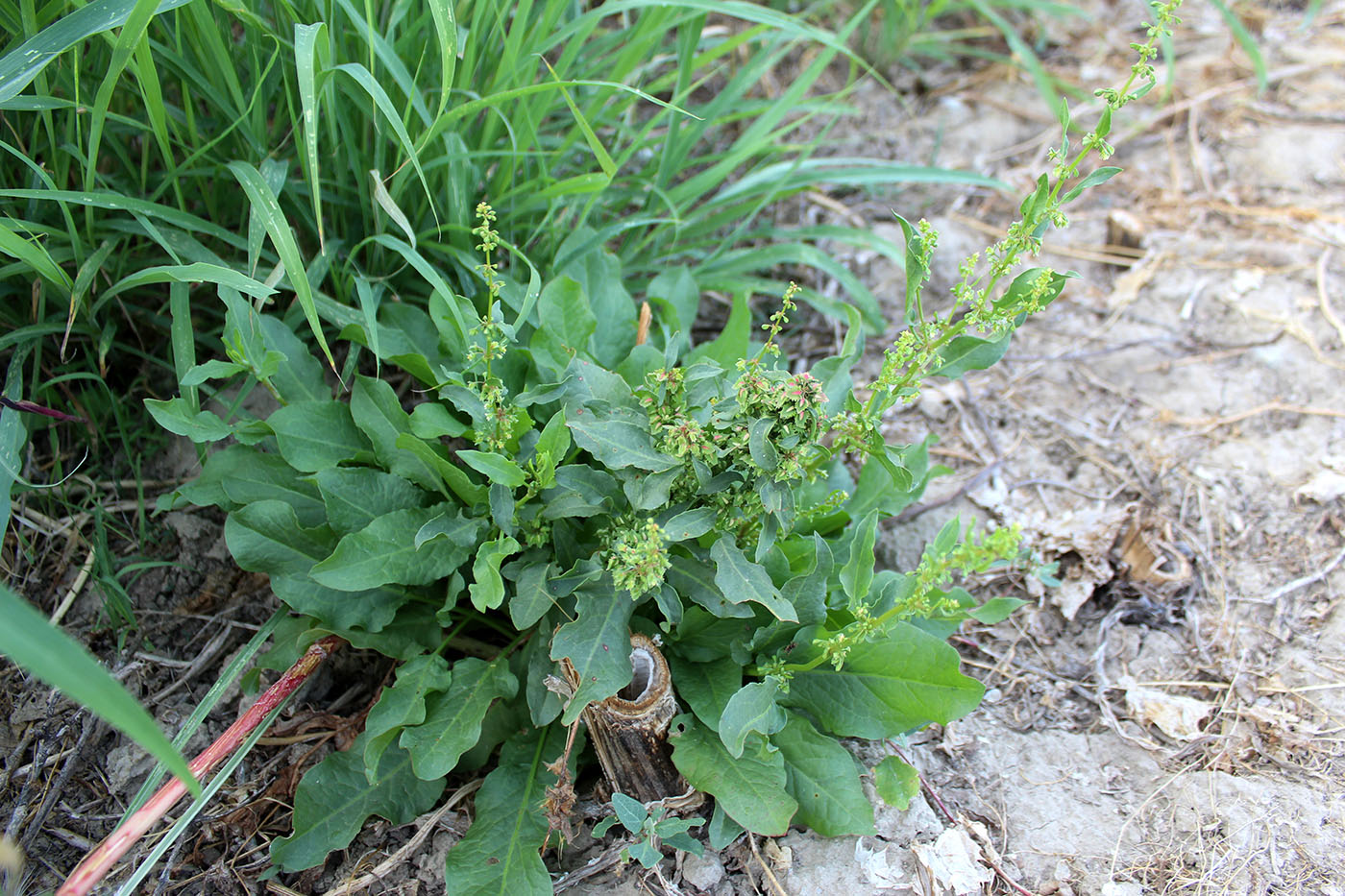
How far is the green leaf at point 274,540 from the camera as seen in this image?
161 centimetres

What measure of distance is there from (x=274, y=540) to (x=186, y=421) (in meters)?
0.26

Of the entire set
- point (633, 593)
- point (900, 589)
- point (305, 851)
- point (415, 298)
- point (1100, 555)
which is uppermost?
point (415, 298)

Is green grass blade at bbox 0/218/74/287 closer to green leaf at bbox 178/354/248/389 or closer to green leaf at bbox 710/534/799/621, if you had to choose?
green leaf at bbox 178/354/248/389

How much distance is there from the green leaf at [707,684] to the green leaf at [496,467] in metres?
0.49

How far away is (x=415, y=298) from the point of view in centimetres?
210

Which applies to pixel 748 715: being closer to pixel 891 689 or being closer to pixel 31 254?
pixel 891 689

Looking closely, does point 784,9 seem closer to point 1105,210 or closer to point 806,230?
point 806,230

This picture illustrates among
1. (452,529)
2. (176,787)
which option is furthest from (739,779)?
(176,787)

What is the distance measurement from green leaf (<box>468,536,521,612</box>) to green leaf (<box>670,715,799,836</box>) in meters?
0.42

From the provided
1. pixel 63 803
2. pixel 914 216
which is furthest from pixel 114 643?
pixel 914 216

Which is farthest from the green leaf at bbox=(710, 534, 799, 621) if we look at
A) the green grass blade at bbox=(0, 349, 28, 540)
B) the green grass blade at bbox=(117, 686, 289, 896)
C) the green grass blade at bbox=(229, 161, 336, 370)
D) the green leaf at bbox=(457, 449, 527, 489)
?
the green grass blade at bbox=(0, 349, 28, 540)

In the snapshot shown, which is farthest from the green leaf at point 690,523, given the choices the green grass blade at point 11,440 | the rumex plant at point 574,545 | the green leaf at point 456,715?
the green grass blade at point 11,440

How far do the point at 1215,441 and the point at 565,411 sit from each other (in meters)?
1.81

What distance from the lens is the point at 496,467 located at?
4.75ft
